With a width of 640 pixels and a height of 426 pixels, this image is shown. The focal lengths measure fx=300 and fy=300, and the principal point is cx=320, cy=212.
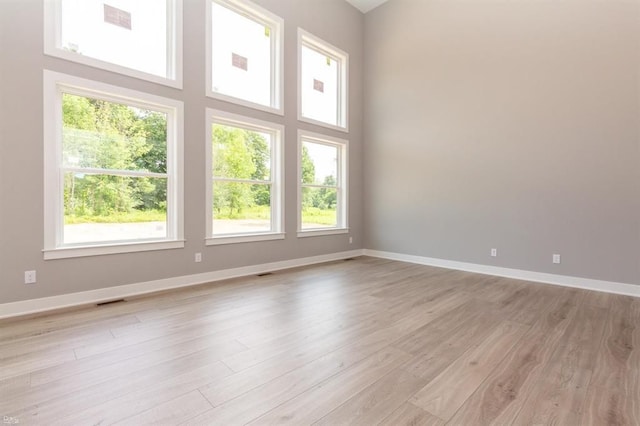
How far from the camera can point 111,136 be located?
328 cm

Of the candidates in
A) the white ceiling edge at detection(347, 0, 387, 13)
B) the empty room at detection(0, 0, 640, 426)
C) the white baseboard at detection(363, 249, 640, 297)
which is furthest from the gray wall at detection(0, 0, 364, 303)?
the white baseboard at detection(363, 249, 640, 297)

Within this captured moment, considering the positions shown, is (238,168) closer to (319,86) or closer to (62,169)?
(62,169)

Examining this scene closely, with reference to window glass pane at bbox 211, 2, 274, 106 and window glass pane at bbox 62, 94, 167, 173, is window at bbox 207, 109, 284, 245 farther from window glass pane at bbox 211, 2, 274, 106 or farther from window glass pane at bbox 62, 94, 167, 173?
window glass pane at bbox 62, 94, 167, 173

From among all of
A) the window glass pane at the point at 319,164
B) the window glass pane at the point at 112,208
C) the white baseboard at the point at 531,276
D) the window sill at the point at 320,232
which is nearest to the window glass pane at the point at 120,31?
the window glass pane at the point at 112,208

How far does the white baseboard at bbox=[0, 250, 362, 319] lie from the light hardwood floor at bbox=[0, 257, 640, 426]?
0.22 m

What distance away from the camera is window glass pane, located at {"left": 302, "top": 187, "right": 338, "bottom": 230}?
17.5 feet

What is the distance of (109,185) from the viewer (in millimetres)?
3273

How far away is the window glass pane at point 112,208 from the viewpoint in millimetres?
3080

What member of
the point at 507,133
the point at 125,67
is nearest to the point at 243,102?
the point at 125,67

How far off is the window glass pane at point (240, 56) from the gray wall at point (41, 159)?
257 mm

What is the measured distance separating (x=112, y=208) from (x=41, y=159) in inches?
29.1

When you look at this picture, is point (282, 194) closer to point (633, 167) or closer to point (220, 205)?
point (220, 205)

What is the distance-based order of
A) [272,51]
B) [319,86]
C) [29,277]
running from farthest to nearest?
[319,86], [272,51], [29,277]

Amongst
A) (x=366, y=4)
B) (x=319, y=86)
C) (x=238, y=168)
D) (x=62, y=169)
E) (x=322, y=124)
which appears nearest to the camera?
(x=62, y=169)
